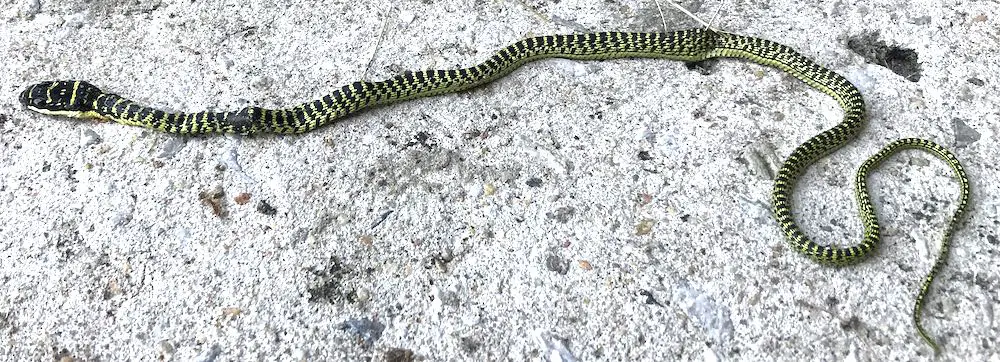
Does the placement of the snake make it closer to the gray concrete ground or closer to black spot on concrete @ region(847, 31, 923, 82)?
Result: the gray concrete ground

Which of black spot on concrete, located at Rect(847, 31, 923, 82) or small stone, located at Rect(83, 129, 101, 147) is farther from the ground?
black spot on concrete, located at Rect(847, 31, 923, 82)

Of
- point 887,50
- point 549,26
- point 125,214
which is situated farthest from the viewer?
point 549,26

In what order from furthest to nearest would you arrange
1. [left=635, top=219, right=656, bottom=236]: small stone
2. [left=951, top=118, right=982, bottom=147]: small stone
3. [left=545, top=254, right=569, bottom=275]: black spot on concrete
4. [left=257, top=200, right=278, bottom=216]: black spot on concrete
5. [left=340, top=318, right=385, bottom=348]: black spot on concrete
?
1. [left=951, top=118, right=982, bottom=147]: small stone
2. [left=257, top=200, right=278, bottom=216]: black spot on concrete
3. [left=635, top=219, right=656, bottom=236]: small stone
4. [left=545, top=254, right=569, bottom=275]: black spot on concrete
5. [left=340, top=318, right=385, bottom=348]: black spot on concrete

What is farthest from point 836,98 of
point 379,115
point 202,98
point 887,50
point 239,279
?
point 202,98

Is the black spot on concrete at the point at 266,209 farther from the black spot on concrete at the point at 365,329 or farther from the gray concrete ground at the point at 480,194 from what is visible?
the black spot on concrete at the point at 365,329

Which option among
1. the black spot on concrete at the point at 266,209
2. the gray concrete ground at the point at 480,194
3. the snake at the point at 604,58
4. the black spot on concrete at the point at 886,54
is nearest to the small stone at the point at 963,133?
the gray concrete ground at the point at 480,194

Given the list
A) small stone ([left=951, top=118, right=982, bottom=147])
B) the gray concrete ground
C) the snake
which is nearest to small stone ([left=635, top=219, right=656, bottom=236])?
the gray concrete ground

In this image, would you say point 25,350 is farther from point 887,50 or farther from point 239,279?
point 887,50

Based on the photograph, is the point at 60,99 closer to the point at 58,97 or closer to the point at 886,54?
the point at 58,97
